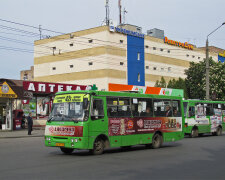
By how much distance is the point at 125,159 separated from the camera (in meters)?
12.4

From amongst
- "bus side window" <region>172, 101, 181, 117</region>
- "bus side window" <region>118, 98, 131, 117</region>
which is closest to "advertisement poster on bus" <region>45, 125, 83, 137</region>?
"bus side window" <region>118, 98, 131, 117</region>

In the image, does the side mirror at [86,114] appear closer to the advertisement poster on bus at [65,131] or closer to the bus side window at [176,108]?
the advertisement poster on bus at [65,131]

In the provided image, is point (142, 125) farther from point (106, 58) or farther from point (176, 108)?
point (106, 58)

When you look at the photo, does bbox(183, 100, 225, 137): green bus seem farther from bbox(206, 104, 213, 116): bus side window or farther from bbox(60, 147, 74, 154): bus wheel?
bbox(60, 147, 74, 154): bus wheel

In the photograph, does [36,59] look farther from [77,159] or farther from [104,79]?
[77,159]

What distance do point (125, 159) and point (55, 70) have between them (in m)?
48.6

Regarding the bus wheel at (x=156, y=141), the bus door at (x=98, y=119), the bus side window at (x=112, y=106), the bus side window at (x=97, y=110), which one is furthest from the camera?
the bus wheel at (x=156, y=141)

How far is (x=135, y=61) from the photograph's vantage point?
56.0 m

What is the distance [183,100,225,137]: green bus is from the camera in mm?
25014

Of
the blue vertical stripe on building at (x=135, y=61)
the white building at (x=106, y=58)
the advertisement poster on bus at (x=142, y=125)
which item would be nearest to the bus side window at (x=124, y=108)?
the advertisement poster on bus at (x=142, y=125)

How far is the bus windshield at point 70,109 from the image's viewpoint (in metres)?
13.1

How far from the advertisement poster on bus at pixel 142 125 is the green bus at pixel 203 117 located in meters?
6.97

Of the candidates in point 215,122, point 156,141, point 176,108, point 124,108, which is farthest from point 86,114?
point 215,122

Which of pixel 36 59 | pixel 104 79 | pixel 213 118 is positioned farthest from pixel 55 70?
pixel 213 118
